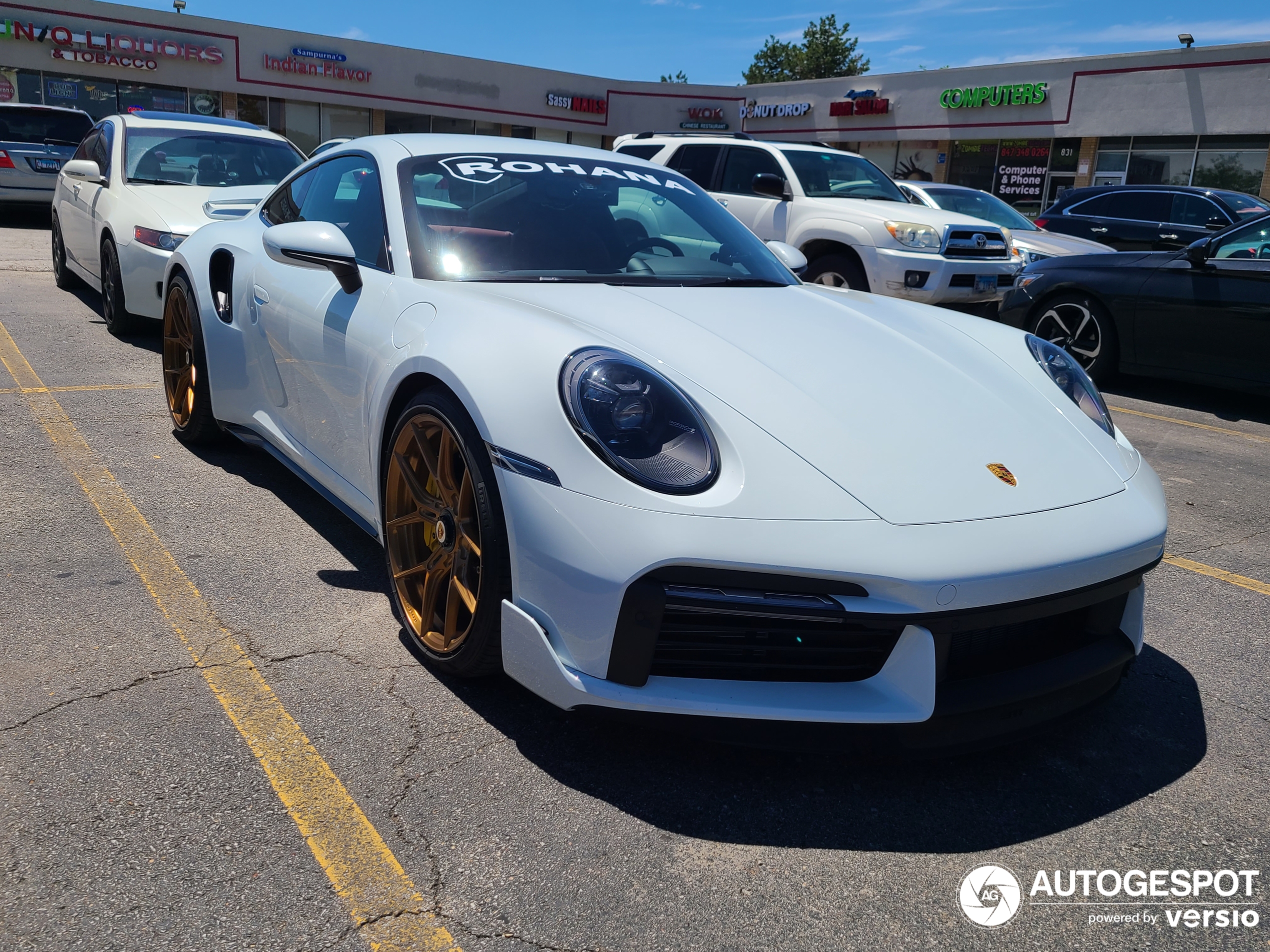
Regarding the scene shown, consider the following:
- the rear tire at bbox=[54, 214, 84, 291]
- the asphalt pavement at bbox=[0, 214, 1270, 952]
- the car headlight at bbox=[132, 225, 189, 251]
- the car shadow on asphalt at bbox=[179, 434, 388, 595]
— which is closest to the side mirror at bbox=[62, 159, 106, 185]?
the car headlight at bbox=[132, 225, 189, 251]

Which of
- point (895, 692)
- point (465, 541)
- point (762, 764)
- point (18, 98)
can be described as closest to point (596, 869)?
point (762, 764)

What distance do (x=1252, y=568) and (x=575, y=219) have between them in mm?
2864

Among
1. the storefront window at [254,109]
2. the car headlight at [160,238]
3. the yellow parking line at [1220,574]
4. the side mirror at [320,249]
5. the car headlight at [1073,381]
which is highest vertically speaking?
the storefront window at [254,109]

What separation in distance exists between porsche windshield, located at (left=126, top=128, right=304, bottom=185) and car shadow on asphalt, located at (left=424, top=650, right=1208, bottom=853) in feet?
20.4

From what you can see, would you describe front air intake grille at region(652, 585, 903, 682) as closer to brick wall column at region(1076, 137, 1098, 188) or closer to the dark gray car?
the dark gray car

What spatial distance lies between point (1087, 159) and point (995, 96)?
124 inches

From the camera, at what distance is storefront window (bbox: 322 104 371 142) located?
3130 centimetres

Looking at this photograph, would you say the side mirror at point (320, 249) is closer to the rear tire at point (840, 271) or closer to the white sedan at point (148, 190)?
the white sedan at point (148, 190)

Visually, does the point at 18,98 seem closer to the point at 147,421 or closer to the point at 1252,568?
the point at 147,421

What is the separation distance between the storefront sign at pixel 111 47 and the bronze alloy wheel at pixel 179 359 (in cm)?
2713

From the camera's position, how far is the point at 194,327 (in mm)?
4438

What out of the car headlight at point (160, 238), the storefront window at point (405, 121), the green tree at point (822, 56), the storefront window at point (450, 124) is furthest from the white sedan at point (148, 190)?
the green tree at point (822, 56)

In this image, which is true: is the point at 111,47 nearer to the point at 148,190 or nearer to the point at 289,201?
the point at 148,190

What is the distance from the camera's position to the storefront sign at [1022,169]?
27578mm
